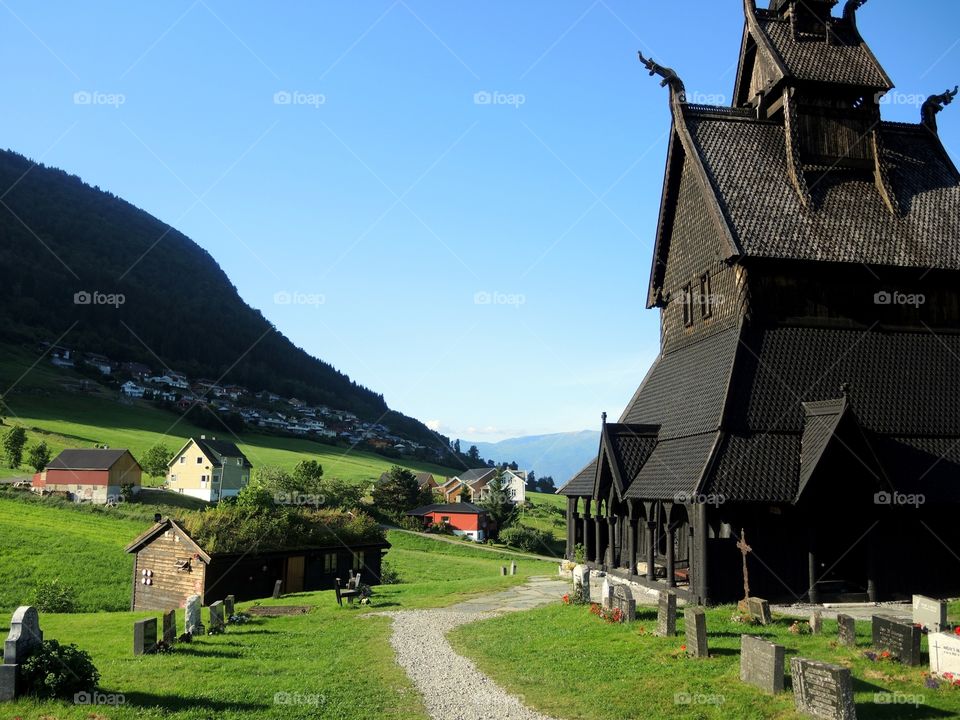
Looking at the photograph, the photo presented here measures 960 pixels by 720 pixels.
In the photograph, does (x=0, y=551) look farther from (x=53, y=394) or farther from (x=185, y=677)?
(x=53, y=394)

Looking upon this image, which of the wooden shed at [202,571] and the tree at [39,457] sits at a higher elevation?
the tree at [39,457]

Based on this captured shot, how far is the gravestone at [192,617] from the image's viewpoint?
21094 millimetres

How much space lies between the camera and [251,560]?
37.6m

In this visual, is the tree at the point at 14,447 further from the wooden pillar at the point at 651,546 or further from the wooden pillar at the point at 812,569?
the wooden pillar at the point at 812,569

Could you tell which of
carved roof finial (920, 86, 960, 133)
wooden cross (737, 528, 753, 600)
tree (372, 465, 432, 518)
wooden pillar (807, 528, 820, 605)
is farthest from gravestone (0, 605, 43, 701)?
tree (372, 465, 432, 518)

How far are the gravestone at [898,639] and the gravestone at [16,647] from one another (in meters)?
15.2

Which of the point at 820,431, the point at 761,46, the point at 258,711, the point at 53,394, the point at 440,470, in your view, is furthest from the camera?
the point at 440,470

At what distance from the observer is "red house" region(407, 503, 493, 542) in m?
93.9

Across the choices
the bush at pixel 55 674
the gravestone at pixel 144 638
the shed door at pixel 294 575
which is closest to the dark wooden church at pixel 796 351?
the gravestone at pixel 144 638

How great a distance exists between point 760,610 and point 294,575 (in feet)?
92.7

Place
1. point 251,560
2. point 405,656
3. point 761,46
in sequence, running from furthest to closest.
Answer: point 251,560 < point 761,46 < point 405,656

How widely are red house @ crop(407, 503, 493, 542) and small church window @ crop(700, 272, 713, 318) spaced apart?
229 feet

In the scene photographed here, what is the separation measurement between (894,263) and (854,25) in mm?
10615

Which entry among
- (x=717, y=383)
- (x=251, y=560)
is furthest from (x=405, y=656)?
(x=251, y=560)
